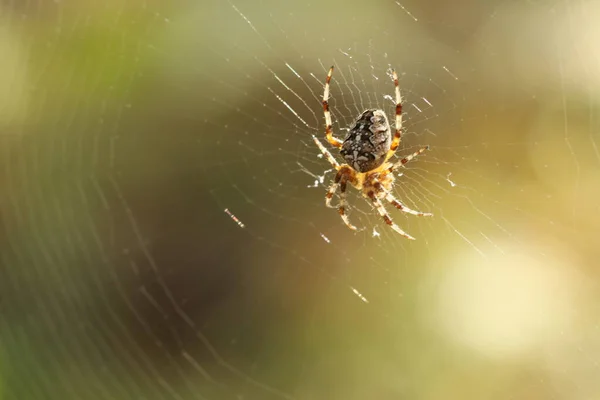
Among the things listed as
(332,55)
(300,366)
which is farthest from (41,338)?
(332,55)

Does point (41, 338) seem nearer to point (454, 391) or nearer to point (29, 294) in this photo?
point (29, 294)

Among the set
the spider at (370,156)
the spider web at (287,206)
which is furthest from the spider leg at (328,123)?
the spider web at (287,206)

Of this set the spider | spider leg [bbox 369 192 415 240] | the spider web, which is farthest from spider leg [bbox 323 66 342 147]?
spider leg [bbox 369 192 415 240]

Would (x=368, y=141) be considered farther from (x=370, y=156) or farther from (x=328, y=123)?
(x=328, y=123)

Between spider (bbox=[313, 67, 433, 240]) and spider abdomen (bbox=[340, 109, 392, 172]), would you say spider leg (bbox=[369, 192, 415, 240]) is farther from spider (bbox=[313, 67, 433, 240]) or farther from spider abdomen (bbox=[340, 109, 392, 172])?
spider abdomen (bbox=[340, 109, 392, 172])

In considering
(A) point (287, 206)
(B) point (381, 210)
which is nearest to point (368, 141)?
(B) point (381, 210)
